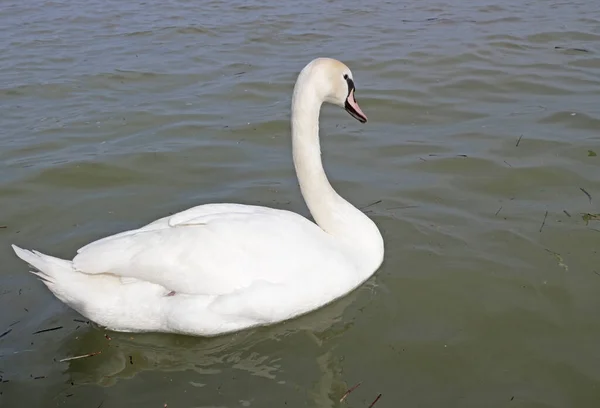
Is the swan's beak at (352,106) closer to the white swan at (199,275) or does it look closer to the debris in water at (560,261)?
the white swan at (199,275)

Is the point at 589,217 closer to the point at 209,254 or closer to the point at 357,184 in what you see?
the point at 357,184

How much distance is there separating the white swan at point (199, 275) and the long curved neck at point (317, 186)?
39cm

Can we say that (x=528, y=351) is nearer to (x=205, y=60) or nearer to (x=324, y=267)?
(x=324, y=267)

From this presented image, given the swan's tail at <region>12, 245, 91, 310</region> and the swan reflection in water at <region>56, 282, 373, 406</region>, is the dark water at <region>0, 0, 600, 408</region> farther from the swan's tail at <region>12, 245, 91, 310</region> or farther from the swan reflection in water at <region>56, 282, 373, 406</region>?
the swan's tail at <region>12, 245, 91, 310</region>

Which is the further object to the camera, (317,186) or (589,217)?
(589,217)

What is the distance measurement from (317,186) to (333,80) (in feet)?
2.38

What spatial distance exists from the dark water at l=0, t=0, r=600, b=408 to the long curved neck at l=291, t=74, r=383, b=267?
0.27 metres

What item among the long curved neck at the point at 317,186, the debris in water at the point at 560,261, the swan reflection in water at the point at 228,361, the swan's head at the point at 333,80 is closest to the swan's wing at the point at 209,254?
the swan reflection in water at the point at 228,361

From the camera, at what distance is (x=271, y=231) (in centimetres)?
436

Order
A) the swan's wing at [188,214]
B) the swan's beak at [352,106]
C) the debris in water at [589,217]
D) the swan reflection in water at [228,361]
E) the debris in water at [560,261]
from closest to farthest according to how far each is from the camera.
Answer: the swan reflection in water at [228,361]
the swan's wing at [188,214]
the debris in water at [560,261]
the swan's beak at [352,106]
the debris in water at [589,217]

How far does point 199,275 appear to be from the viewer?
412 cm

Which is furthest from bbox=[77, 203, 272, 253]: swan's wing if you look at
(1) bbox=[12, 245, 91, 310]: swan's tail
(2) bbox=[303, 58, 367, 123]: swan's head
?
(2) bbox=[303, 58, 367, 123]: swan's head

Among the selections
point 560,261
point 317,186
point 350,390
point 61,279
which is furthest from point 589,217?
point 61,279

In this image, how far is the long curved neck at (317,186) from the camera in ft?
15.7
